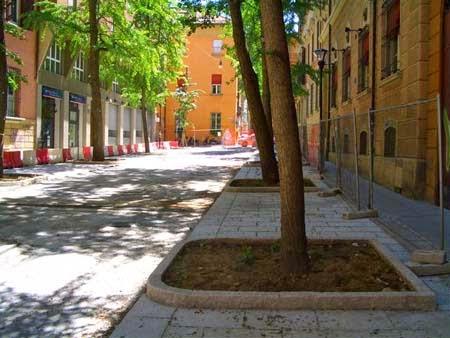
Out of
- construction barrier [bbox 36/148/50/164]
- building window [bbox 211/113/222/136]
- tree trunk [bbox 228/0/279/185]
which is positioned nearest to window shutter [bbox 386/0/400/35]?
tree trunk [bbox 228/0/279/185]

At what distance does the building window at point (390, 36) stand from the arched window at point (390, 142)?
2225mm

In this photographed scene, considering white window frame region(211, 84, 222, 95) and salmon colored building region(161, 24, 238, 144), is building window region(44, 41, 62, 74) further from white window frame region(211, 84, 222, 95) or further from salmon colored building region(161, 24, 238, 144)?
white window frame region(211, 84, 222, 95)

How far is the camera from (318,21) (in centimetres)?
3509

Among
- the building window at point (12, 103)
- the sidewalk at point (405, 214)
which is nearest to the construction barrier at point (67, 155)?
the building window at point (12, 103)

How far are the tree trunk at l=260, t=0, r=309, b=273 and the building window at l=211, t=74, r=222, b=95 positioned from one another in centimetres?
6846

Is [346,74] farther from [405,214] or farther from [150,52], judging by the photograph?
[405,214]

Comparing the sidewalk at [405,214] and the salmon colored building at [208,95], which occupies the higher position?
the salmon colored building at [208,95]

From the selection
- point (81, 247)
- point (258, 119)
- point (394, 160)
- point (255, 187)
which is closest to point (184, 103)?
point (258, 119)

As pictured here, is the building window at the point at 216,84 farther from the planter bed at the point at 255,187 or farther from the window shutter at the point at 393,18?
the planter bed at the point at 255,187

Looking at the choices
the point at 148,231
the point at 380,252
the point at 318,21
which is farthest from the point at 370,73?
the point at 318,21

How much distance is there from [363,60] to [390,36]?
4.07 meters

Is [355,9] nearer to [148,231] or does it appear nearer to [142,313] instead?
[148,231]

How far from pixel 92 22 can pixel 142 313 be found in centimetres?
2360

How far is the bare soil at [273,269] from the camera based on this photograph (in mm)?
5160
